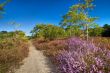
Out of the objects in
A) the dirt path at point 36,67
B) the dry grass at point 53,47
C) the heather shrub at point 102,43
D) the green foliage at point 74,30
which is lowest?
the dirt path at point 36,67

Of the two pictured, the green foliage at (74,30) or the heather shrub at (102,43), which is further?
the green foliage at (74,30)

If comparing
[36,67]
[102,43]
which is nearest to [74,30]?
[102,43]

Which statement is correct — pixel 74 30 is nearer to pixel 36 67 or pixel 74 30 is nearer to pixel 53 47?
pixel 53 47

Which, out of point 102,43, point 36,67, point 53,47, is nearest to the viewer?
point 36,67

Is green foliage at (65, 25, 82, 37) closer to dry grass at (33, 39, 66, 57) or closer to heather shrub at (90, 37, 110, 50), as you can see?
dry grass at (33, 39, 66, 57)

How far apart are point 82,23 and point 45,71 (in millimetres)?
15243

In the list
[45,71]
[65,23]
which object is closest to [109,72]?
[45,71]

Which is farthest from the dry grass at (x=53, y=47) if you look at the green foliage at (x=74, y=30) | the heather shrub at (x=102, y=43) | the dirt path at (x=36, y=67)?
the green foliage at (x=74, y=30)

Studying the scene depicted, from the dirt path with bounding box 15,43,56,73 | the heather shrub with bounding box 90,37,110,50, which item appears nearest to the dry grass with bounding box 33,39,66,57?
Answer: the dirt path with bounding box 15,43,56,73

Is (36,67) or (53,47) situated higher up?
(53,47)

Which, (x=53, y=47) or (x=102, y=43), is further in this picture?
(x=53, y=47)

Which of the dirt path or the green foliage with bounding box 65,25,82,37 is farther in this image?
the green foliage with bounding box 65,25,82,37

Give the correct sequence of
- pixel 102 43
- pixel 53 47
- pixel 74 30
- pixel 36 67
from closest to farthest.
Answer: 1. pixel 36 67
2. pixel 102 43
3. pixel 53 47
4. pixel 74 30

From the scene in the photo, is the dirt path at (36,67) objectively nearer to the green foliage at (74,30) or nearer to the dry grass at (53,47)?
the dry grass at (53,47)
